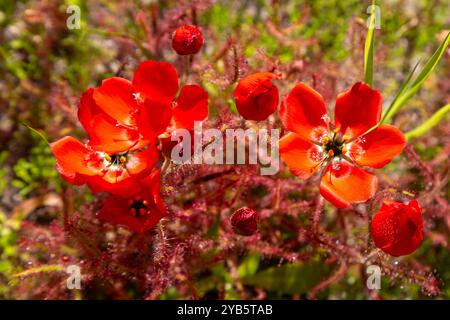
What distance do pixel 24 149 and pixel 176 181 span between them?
1.69 meters

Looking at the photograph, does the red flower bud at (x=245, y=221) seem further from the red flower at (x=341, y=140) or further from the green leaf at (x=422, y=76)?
the green leaf at (x=422, y=76)

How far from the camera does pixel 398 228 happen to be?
1.73m

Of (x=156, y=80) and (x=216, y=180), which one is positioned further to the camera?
(x=216, y=180)

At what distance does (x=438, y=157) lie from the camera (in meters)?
2.76

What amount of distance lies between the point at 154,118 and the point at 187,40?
1.15 feet

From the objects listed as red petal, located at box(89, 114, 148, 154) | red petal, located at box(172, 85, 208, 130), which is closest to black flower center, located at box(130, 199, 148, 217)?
red petal, located at box(89, 114, 148, 154)

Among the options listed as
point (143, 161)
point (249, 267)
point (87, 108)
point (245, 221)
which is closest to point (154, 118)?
point (143, 161)

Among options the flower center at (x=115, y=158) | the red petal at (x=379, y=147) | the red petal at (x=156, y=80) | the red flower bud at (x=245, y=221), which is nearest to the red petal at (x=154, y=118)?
the red petal at (x=156, y=80)

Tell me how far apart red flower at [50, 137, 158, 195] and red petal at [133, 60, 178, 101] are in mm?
219

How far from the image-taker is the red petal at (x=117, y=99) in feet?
6.53

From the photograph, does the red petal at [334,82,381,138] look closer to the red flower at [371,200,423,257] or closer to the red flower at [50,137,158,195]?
the red flower at [371,200,423,257]

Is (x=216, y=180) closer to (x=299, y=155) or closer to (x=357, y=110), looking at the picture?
(x=299, y=155)

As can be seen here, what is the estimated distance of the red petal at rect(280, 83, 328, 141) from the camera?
198 cm

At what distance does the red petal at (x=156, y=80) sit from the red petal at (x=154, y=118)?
0.10 m
